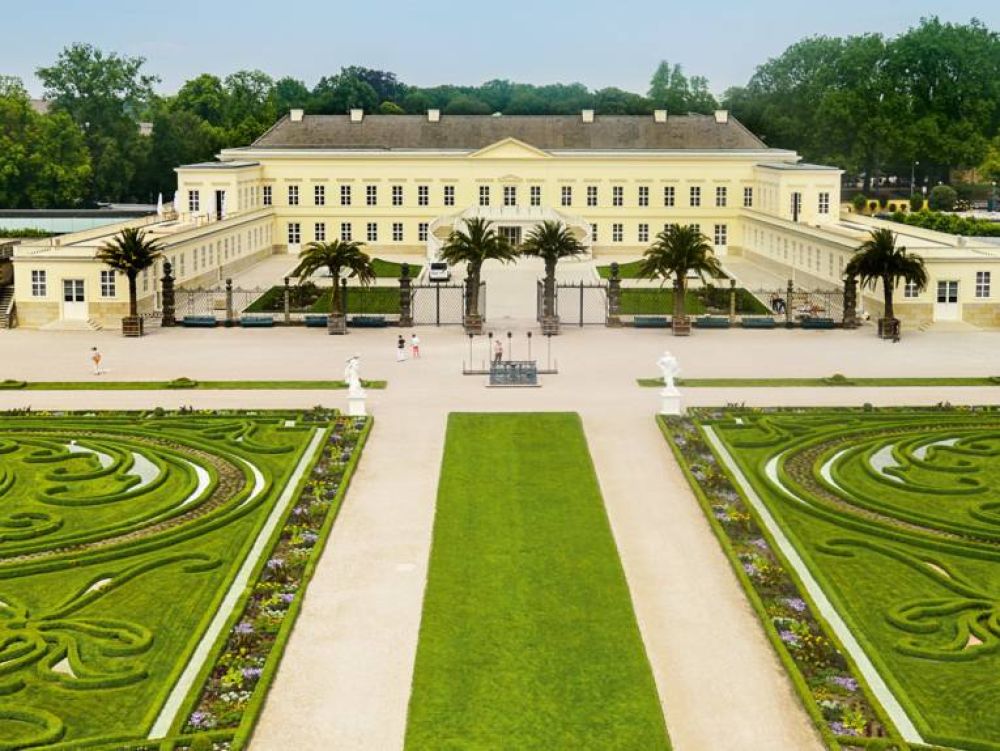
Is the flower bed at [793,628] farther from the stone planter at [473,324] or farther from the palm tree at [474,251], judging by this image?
the palm tree at [474,251]

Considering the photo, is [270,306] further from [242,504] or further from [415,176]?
[242,504]

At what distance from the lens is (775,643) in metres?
22.9

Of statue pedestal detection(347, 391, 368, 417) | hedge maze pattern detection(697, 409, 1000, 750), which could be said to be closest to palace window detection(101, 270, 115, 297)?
statue pedestal detection(347, 391, 368, 417)

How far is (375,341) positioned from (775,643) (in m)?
34.5

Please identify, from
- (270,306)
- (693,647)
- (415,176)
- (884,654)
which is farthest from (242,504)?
(415,176)

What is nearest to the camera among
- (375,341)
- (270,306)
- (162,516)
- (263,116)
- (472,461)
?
(162,516)

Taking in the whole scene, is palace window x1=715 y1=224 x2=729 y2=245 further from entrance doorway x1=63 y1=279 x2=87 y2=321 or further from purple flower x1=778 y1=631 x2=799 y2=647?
purple flower x1=778 y1=631 x2=799 y2=647

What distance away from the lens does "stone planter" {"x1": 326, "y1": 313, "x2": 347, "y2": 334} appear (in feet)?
189

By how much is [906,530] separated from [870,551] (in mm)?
1388

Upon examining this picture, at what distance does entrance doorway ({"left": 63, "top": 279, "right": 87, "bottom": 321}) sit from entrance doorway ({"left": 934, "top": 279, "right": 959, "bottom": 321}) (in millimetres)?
35665

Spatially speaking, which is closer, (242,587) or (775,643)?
(775,643)

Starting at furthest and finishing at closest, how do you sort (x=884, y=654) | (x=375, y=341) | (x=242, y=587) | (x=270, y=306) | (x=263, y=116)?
(x=263, y=116) → (x=270, y=306) → (x=375, y=341) → (x=242, y=587) → (x=884, y=654)

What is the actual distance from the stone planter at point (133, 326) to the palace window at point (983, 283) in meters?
34.4

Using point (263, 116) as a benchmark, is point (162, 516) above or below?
below
